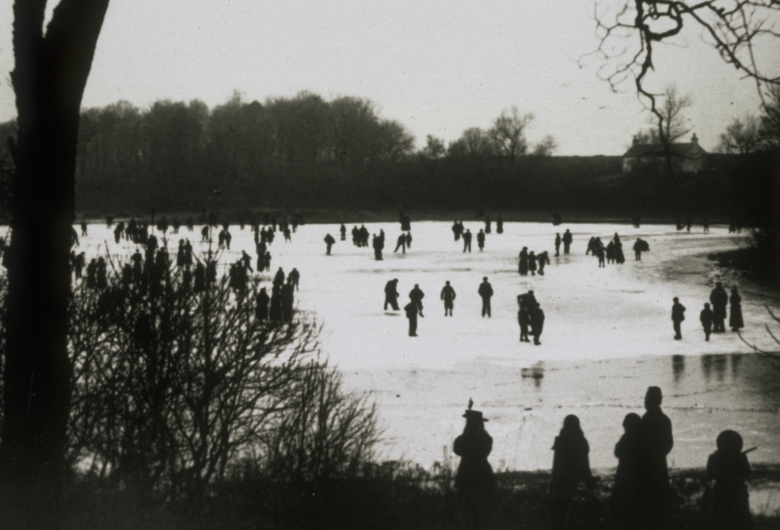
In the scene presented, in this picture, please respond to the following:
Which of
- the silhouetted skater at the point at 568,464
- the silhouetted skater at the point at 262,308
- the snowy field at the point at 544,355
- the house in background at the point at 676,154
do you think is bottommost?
the snowy field at the point at 544,355

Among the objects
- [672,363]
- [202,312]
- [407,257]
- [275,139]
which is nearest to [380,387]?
[202,312]

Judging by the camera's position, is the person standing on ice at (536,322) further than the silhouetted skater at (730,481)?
Yes

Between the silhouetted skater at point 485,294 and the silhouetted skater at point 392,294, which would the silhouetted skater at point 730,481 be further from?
the silhouetted skater at point 392,294

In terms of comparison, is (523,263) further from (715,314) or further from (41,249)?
(41,249)

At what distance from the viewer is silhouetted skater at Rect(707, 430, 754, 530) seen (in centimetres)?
488

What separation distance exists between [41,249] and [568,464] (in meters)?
3.50

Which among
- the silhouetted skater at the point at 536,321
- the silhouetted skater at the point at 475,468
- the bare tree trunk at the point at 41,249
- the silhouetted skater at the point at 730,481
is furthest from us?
the silhouetted skater at the point at 536,321

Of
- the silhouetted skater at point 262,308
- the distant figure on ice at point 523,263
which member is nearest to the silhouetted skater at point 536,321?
the silhouetted skater at point 262,308

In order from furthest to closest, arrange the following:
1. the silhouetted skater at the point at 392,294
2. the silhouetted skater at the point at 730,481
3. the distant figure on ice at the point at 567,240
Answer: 1. the distant figure on ice at the point at 567,240
2. the silhouetted skater at the point at 392,294
3. the silhouetted skater at the point at 730,481

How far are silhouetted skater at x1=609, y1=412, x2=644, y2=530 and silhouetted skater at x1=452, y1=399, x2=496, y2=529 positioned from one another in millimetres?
862

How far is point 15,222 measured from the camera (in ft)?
12.4

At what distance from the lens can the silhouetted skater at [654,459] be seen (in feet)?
18.0

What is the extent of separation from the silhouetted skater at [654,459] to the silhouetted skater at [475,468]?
40.0 inches

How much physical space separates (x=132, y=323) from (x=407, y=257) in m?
24.0
